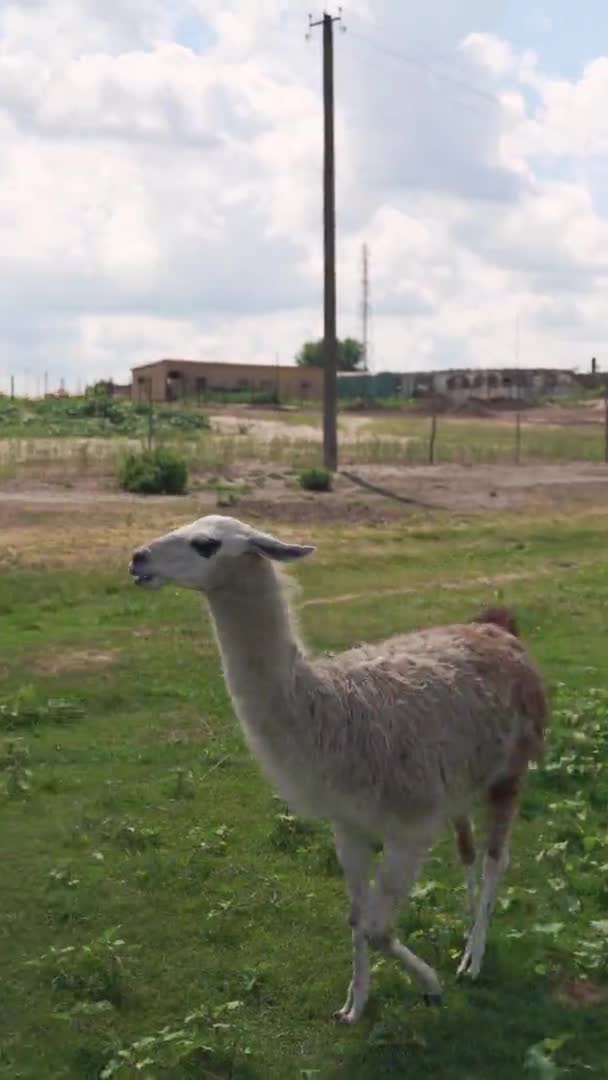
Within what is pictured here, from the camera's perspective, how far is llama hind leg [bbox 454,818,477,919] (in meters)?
6.08

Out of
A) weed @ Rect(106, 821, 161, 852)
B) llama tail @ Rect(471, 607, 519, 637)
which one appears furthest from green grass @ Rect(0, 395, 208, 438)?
llama tail @ Rect(471, 607, 519, 637)

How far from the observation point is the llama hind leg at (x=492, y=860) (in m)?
5.64

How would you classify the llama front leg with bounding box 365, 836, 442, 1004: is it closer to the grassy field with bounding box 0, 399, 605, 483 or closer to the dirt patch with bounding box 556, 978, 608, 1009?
the dirt patch with bounding box 556, 978, 608, 1009

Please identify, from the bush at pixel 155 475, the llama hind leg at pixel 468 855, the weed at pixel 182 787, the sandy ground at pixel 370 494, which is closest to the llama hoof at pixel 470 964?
the llama hind leg at pixel 468 855

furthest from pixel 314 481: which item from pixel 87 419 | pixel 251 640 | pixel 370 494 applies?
pixel 251 640

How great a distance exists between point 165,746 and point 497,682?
11.8 feet

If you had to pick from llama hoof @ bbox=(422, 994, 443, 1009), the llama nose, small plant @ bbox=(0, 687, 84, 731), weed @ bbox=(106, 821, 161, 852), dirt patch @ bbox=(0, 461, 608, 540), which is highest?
the llama nose

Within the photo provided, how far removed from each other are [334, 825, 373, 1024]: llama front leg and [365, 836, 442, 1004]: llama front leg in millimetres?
154

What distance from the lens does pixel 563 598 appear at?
1462 cm

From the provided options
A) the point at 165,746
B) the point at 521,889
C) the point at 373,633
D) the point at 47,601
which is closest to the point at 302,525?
the point at 47,601

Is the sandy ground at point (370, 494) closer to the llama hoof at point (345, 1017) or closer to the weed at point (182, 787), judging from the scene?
the weed at point (182, 787)

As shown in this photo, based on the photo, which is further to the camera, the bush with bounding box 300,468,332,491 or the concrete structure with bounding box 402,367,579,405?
the concrete structure with bounding box 402,367,579,405

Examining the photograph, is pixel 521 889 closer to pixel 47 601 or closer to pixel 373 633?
pixel 373 633

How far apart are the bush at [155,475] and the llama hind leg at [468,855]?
57.2 feet
